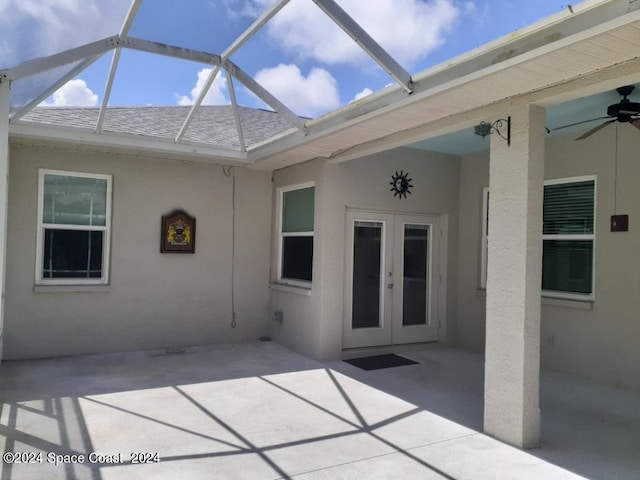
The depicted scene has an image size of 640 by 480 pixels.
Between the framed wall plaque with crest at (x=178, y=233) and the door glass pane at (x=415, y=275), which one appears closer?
the framed wall plaque with crest at (x=178, y=233)

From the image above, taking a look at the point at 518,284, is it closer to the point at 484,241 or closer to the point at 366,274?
the point at 366,274

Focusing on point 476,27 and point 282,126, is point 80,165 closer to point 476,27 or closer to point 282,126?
point 282,126

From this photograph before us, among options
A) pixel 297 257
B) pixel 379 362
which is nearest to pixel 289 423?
pixel 379 362

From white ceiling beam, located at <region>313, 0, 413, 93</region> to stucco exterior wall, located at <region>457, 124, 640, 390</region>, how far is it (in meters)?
3.10

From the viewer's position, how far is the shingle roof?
18.4 feet

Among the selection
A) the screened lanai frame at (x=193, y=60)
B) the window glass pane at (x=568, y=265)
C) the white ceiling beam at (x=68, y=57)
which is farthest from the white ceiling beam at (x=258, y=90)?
the window glass pane at (x=568, y=265)

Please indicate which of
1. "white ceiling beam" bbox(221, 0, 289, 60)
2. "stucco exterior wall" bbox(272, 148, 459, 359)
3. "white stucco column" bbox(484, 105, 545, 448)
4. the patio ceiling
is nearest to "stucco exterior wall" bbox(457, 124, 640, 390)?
the patio ceiling

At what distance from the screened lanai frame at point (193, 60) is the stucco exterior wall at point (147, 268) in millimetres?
930

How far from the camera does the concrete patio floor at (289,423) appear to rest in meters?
3.13

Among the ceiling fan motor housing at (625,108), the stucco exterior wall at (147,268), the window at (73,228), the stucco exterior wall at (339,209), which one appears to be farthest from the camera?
the stucco exterior wall at (339,209)

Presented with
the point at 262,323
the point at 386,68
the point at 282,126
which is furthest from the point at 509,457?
the point at 282,126

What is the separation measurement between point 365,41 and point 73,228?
477 centimetres

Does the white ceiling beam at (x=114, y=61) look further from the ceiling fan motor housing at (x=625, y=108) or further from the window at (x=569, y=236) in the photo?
the window at (x=569, y=236)

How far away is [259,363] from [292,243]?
198 centimetres
